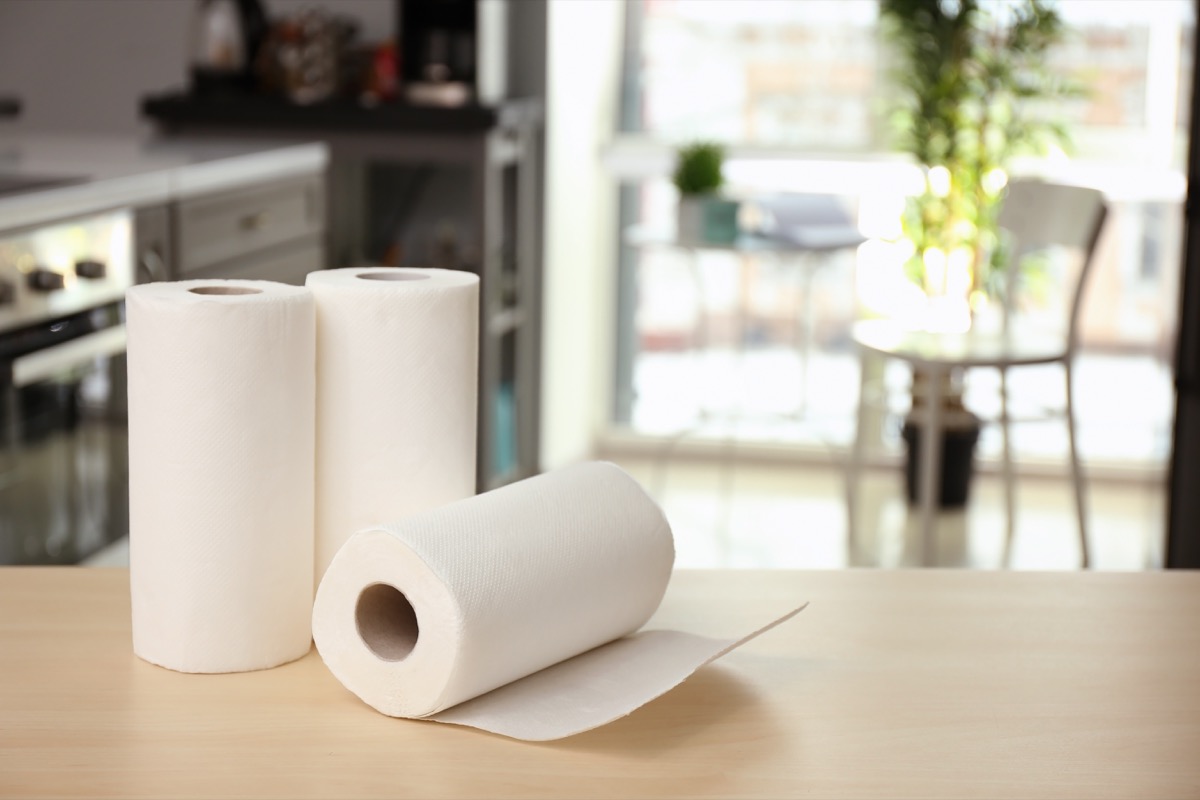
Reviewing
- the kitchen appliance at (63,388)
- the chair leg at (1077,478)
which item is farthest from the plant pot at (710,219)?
the kitchen appliance at (63,388)

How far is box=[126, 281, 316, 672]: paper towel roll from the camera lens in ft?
2.53

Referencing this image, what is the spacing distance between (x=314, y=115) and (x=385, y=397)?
276 centimetres

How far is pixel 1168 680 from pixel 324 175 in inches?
112

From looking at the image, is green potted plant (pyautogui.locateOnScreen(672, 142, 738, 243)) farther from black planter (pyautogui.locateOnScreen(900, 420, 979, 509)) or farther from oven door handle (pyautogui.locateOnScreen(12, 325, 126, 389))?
oven door handle (pyautogui.locateOnScreen(12, 325, 126, 389))

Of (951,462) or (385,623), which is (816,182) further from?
(385,623)

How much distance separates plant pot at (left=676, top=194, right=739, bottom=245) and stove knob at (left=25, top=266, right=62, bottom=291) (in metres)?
1.69

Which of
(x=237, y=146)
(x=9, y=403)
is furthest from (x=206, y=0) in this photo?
(x=9, y=403)

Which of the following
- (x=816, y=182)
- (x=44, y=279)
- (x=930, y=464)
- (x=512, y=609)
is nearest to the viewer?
(x=512, y=609)

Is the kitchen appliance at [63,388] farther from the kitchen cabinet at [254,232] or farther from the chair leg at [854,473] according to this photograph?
the chair leg at [854,473]

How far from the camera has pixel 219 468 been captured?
2.56 ft

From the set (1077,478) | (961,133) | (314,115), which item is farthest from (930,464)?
(314,115)

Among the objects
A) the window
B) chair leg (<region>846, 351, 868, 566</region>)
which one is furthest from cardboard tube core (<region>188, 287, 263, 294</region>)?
the window

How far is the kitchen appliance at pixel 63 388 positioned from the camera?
2.12 metres

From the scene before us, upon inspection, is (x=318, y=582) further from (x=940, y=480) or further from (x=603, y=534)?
(x=940, y=480)
